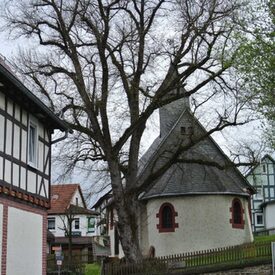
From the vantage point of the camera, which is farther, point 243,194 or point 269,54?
point 243,194

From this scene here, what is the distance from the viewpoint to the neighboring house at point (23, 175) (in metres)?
16.6

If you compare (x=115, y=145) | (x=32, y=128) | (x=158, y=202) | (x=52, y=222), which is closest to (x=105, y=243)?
(x=52, y=222)

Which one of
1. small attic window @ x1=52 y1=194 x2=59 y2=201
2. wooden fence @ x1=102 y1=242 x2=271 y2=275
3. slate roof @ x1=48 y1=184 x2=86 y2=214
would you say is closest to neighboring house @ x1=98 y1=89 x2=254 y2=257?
wooden fence @ x1=102 y1=242 x2=271 y2=275

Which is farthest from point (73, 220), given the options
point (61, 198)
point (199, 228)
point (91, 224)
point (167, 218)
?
point (199, 228)

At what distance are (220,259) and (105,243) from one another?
31.3m

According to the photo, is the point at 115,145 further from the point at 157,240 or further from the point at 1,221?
the point at 1,221

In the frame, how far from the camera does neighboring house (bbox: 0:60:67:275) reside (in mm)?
16625

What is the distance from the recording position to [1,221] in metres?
16.5

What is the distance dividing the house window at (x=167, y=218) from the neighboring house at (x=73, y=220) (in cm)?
2949

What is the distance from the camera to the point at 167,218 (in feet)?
117

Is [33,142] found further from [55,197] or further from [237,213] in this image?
[55,197]

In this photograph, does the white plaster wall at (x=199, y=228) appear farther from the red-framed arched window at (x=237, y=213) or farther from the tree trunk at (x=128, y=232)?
the tree trunk at (x=128, y=232)

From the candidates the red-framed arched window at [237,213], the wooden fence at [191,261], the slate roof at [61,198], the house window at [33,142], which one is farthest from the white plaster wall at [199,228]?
the slate roof at [61,198]

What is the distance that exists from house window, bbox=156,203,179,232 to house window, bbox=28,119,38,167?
17293mm
